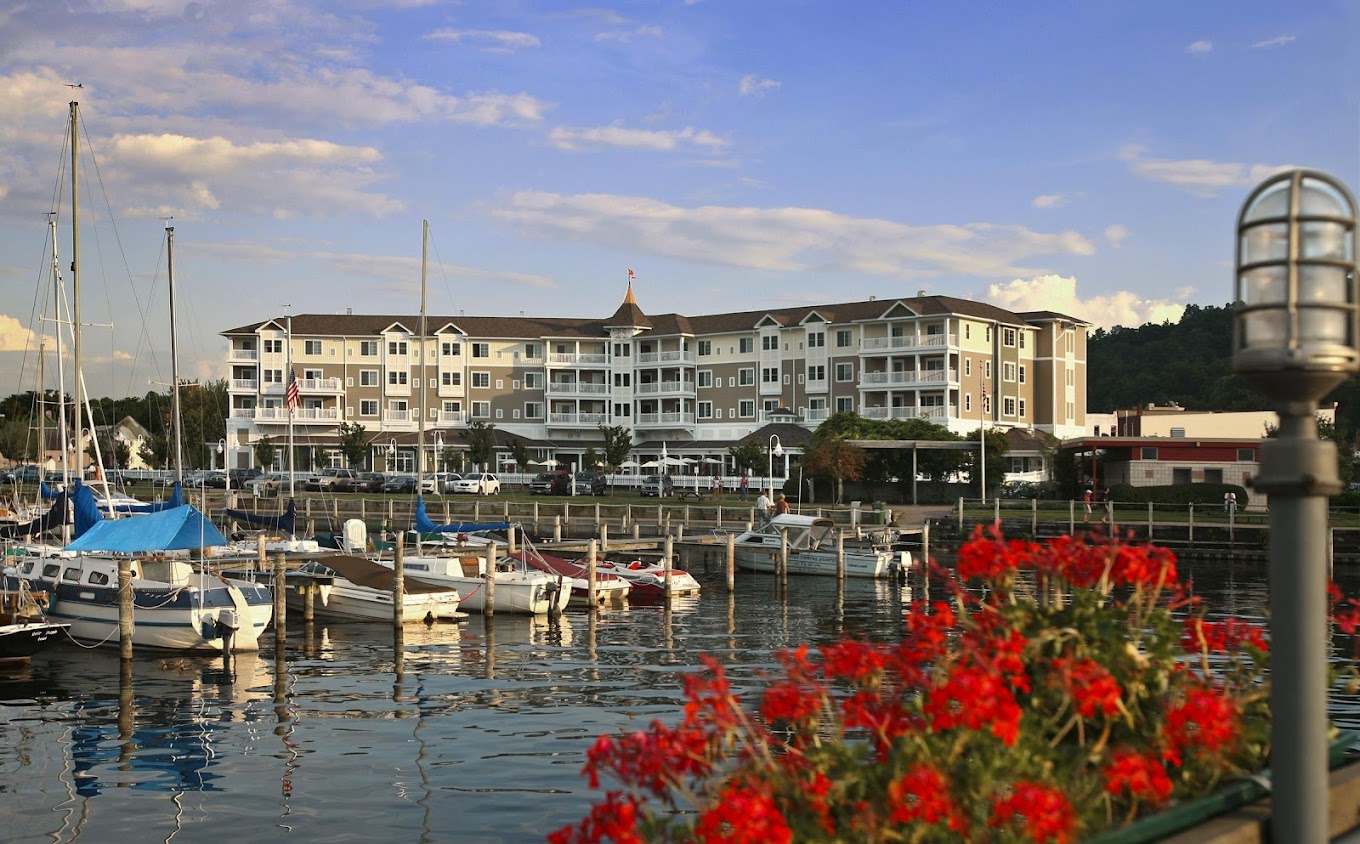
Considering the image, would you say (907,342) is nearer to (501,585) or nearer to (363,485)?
(363,485)

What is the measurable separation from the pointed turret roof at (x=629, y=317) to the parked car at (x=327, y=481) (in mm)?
28545

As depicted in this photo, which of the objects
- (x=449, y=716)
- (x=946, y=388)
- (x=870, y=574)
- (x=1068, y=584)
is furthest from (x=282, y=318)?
(x=1068, y=584)

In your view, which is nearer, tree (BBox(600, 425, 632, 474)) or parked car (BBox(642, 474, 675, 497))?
parked car (BBox(642, 474, 675, 497))

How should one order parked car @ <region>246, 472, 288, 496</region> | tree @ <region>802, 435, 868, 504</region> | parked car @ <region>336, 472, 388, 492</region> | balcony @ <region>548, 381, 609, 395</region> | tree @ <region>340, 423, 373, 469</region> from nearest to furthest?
tree @ <region>802, 435, 868, 504</region> < parked car @ <region>246, 472, 288, 496</region> < parked car @ <region>336, 472, 388, 492</region> < tree @ <region>340, 423, 373, 469</region> < balcony @ <region>548, 381, 609, 395</region>

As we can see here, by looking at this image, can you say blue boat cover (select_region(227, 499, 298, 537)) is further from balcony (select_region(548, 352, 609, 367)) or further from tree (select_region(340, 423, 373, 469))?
balcony (select_region(548, 352, 609, 367))

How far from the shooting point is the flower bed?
4734 mm

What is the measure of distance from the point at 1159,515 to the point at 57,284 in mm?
46587

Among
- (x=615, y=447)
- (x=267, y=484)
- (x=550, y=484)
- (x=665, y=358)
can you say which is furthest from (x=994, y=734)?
(x=665, y=358)

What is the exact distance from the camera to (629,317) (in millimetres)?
108500

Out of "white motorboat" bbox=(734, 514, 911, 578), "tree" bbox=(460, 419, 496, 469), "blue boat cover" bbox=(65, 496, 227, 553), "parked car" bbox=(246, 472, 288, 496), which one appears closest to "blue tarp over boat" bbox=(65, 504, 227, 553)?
"blue boat cover" bbox=(65, 496, 227, 553)

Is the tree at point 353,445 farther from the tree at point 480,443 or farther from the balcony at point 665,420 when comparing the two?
the balcony at point 665,420

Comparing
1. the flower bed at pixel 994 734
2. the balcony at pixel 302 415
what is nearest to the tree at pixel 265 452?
the balcony at pixel 302 415

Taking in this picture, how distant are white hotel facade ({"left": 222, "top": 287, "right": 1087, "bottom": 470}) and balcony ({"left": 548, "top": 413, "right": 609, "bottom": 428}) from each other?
14 centimetres

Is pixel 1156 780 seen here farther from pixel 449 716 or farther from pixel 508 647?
pixel 508 647
